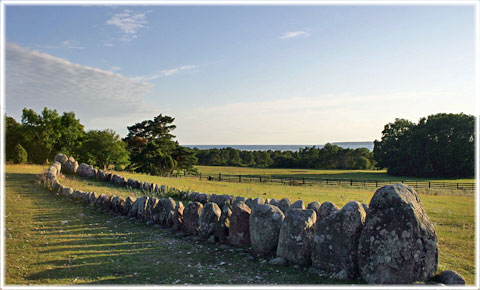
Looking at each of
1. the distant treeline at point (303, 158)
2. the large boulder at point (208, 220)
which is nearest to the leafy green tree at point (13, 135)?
the large boulder at point (208, 220)

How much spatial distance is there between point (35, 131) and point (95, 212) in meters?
33.7

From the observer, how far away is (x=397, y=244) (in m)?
5.96

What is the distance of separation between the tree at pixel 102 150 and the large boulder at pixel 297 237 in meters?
37.4

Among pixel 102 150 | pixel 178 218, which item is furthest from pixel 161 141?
pixel 178 218

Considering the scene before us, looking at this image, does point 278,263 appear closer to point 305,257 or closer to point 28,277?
point 305,257

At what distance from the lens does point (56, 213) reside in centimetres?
1288

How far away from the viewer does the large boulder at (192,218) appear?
9.77m

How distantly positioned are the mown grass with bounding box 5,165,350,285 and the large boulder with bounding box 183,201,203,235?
1.17ft

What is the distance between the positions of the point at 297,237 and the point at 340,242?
982mm

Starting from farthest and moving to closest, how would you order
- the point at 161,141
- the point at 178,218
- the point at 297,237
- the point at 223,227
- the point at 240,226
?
the point at 161,141, the point at 178,218, the point at 223,227, the point at 240,226, the point at 297,237

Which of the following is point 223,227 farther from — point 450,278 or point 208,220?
point 450,278

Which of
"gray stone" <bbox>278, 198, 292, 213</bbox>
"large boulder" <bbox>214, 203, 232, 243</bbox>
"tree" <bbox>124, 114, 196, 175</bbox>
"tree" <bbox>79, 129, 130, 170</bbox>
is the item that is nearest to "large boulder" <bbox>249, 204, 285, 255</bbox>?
"large boulder" <bbox>214, 203, 232, 243</bbox>

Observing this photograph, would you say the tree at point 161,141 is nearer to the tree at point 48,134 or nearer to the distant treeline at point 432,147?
the tree at point 48,134

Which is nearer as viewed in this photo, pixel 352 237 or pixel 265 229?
pixel 352 237
